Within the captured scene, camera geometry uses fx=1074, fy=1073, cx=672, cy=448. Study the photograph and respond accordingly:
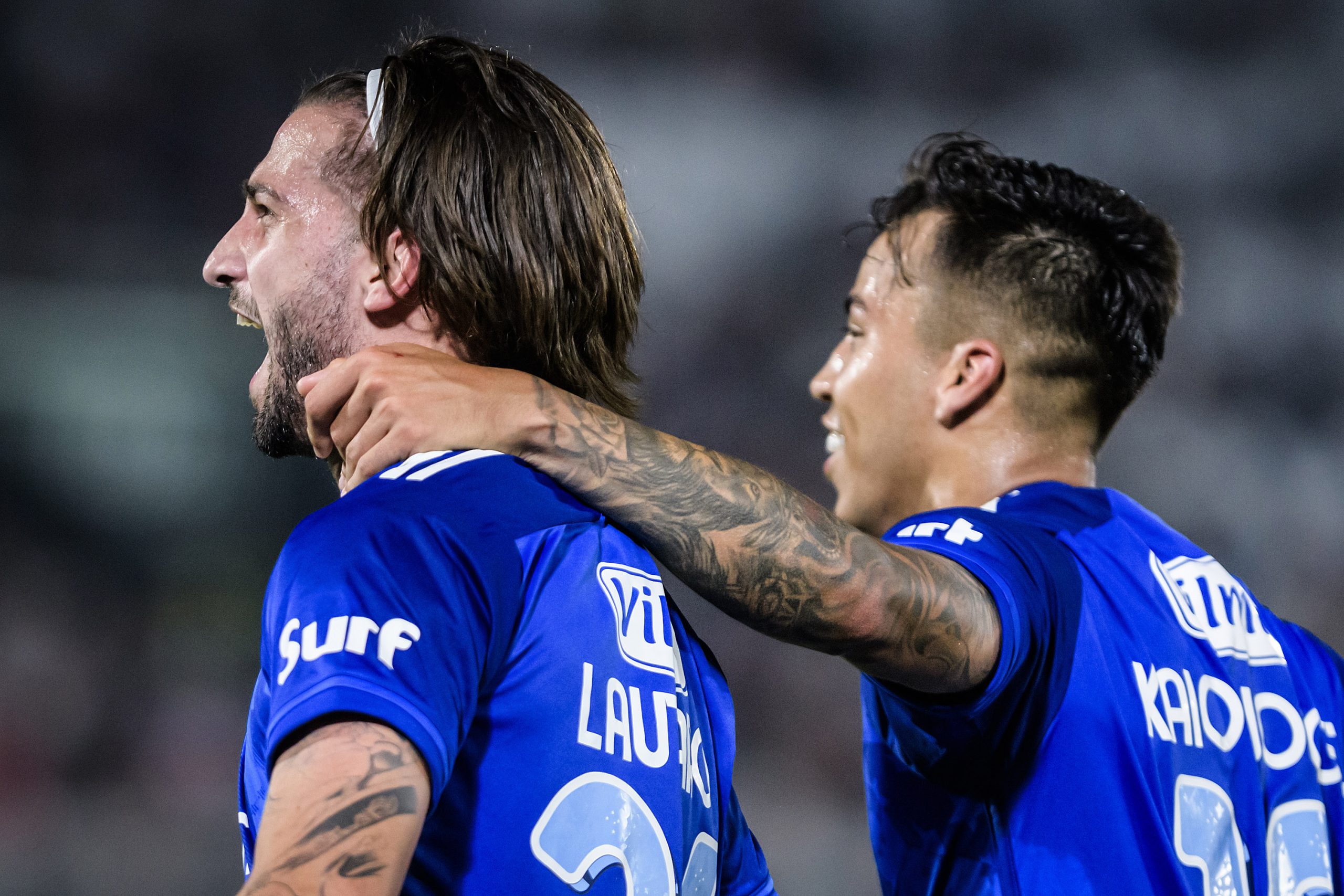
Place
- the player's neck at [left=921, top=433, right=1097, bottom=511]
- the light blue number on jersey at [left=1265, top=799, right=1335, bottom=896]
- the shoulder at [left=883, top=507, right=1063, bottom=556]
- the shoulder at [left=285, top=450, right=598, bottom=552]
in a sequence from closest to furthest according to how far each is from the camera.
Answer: the shoulder at [left=285, top=450, right=598, bottom=552], the shoulder at [left=883, top=507, right=1063, bottom=556], the light blue number on jersey at [left=1265, top=799, right=1335, bottom=896], the player's neck at [left=921, top=433, right=1097, bottom=511]

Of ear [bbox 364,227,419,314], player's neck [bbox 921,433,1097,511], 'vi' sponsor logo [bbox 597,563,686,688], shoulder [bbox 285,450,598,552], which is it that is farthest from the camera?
player's neck [bbox 921,433,1097,511]

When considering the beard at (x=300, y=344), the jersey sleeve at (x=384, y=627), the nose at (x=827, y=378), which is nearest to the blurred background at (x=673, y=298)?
the nose at (x=827, y=378)

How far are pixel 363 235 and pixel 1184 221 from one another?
15.6ft

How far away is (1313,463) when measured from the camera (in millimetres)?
4828

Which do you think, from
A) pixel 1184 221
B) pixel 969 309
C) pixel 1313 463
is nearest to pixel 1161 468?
pixel 1313 463

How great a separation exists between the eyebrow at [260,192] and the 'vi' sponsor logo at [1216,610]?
1290 millimetres

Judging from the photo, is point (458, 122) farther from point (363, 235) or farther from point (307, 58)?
point (307, 58)

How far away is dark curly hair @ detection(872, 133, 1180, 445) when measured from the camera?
184 cm

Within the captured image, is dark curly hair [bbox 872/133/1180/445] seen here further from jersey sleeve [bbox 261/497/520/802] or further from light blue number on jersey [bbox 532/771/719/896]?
jersey sleeve [bbox 261/497/520/802]

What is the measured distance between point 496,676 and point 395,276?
0.55m

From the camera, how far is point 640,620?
3.41 ft

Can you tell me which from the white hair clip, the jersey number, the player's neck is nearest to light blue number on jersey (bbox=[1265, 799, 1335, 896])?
the jersey number

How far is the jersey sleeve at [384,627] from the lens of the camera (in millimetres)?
775

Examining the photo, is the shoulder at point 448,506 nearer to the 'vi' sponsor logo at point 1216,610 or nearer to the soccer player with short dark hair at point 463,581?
the soccer player with short dark hair at point 463,581
